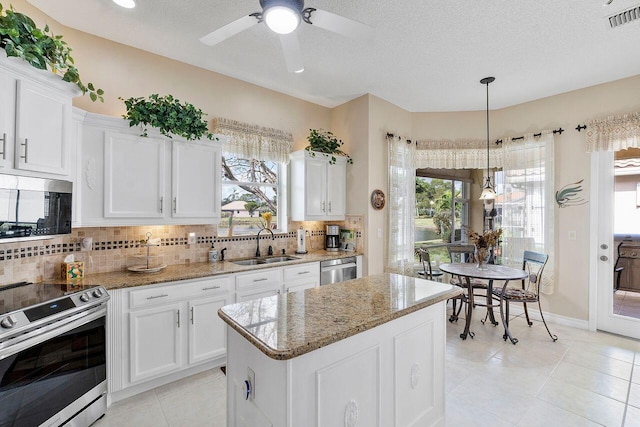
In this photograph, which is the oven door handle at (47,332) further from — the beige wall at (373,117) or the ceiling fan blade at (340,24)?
the ceiling fan blade at (340,24)

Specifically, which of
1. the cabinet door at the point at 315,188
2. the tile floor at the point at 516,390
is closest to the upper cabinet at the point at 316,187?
the cabinet door at the point at 315,188

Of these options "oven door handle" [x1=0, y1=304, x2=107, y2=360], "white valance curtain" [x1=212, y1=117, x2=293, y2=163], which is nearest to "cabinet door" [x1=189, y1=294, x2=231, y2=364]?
"oven door handle" [x1=0, y1=304, x2=107, y2=360]

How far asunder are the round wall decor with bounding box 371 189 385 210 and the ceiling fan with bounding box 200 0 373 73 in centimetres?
232

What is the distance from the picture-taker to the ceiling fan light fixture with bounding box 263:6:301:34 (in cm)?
165

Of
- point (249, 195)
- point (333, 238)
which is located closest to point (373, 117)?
point (333, 238)

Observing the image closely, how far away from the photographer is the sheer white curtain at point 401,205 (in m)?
4.20

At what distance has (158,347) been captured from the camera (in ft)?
8.05

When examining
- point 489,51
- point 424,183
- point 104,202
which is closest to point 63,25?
point 104,202

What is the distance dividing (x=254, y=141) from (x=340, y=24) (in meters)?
2.08

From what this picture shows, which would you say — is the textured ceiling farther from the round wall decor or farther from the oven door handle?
the oven door handle

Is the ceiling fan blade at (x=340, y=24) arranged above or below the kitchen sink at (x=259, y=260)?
above

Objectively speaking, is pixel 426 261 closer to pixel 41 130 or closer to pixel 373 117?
pixel 373 117

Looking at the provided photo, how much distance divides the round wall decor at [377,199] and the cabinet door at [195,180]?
204 centimetres

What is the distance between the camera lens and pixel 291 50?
2078 millimetres
